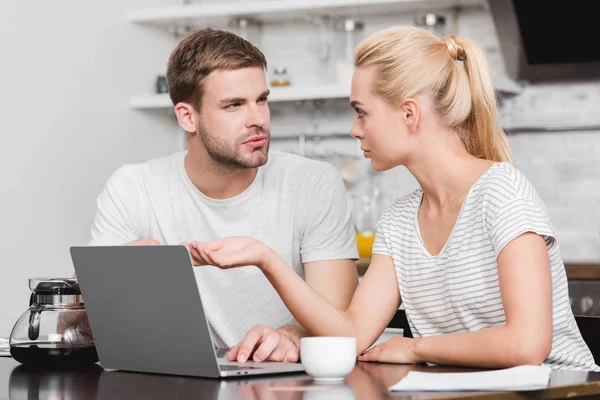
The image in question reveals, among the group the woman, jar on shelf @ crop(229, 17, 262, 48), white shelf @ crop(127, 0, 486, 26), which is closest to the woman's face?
the woman

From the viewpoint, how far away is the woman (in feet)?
5.31

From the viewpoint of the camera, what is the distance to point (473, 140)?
183 cm

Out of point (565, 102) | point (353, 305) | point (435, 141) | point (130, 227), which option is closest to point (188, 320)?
point (353, 305)

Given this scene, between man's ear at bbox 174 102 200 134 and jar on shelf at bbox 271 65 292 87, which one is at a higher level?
jar on shelf at bbox 271 65 292 87

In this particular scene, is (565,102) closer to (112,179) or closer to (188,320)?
(112,179)

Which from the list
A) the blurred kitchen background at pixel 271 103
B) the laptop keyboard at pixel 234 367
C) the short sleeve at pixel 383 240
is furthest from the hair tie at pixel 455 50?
the blurred kitchen background at pixel 271 103

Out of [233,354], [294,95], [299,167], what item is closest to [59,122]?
[294,95]

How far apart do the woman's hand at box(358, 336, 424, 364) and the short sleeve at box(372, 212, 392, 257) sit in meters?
0.32

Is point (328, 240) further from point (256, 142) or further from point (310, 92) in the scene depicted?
point (310, 92)

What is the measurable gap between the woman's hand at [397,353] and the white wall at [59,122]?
198 centimetres

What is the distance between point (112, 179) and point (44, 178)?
48.8 inches

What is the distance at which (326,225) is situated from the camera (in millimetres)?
2180

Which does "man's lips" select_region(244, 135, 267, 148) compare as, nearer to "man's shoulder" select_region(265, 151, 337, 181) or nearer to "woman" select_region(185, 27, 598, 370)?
"man's shoulder" select_region(265, 151, 337, 181)

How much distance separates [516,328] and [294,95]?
247 centimetres
